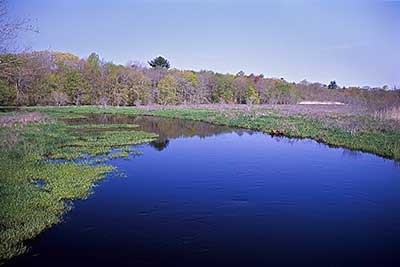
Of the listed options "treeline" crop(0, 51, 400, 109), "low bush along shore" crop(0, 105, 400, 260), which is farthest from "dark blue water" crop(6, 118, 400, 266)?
"treeline" crop(0, 51, 400, 109)

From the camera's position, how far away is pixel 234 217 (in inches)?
369

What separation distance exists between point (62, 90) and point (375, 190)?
67.7 metres

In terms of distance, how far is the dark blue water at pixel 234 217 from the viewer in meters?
7.13

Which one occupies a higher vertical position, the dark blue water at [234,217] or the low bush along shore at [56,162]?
the low bush along shore at [56,162]

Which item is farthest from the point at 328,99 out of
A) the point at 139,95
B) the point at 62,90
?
the point at 62,90

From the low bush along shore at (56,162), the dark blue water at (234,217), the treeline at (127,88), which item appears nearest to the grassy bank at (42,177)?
the low bush along shore at (56,162)

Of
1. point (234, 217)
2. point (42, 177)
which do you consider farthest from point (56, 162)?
point (234, 217)

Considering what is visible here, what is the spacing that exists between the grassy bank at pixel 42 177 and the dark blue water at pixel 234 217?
1.47ft

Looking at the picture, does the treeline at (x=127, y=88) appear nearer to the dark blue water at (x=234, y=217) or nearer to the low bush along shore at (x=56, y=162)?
the low bush along shore at (x=56, y=162)

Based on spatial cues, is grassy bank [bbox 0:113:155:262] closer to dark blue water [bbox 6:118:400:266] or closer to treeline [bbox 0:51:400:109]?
dark blue water [bbox 6:118:400:266]

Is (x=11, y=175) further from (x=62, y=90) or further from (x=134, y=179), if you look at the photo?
(x=62, y=90)

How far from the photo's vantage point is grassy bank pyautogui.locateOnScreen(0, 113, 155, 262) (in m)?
8.02

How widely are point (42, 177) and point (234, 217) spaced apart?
289 inches

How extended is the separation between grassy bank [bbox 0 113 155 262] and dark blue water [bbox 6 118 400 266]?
0.45m
